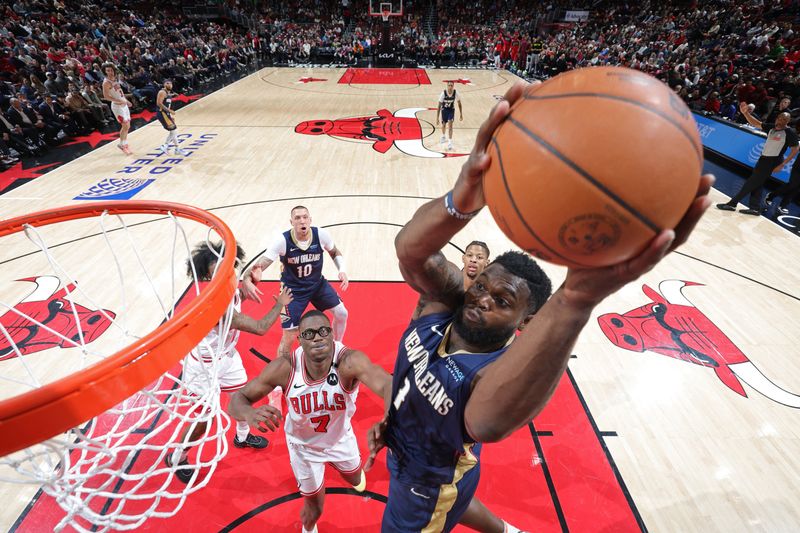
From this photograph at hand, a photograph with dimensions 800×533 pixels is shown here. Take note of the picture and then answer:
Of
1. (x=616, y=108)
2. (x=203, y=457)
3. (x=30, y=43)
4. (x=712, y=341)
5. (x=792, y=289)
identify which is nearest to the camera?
(x=616, y=108)

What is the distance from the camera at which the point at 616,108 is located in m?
0.92

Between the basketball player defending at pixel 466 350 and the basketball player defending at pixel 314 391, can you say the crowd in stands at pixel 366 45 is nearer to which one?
the basketball player defending at pixel 466 350

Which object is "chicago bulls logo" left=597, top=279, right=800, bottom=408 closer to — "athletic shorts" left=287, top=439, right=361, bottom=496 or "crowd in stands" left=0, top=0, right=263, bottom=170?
"athletic shorts" left=287, top=439, right=361, bottom=496

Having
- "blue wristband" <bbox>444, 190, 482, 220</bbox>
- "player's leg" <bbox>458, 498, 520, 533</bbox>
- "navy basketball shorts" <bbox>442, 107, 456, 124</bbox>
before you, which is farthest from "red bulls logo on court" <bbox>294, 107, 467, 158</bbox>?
"blue wristband" <bbox>444, 190, 482, 220</bbox>

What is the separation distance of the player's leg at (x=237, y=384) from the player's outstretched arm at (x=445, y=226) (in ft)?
6.02

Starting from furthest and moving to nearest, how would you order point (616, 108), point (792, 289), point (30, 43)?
1. point (30, 43)
2. point (792, 289)
3. point (616, 108)

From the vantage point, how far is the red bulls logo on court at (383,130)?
977 centimetres

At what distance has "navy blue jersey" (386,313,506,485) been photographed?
1.58 m

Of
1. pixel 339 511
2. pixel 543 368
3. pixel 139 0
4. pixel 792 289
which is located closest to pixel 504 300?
pixel 543 368

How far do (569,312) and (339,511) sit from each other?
97.9 inches

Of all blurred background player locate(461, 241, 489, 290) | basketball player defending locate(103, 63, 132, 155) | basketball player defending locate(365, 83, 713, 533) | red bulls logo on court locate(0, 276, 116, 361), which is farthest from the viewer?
basketball player defending locate(103, 63, 132, 155)

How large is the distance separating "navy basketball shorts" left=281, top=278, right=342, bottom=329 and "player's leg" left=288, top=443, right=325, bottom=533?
1506mm

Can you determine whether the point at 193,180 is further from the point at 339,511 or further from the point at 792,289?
the point at 792,289

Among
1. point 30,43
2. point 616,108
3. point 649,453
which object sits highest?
point 616,108
